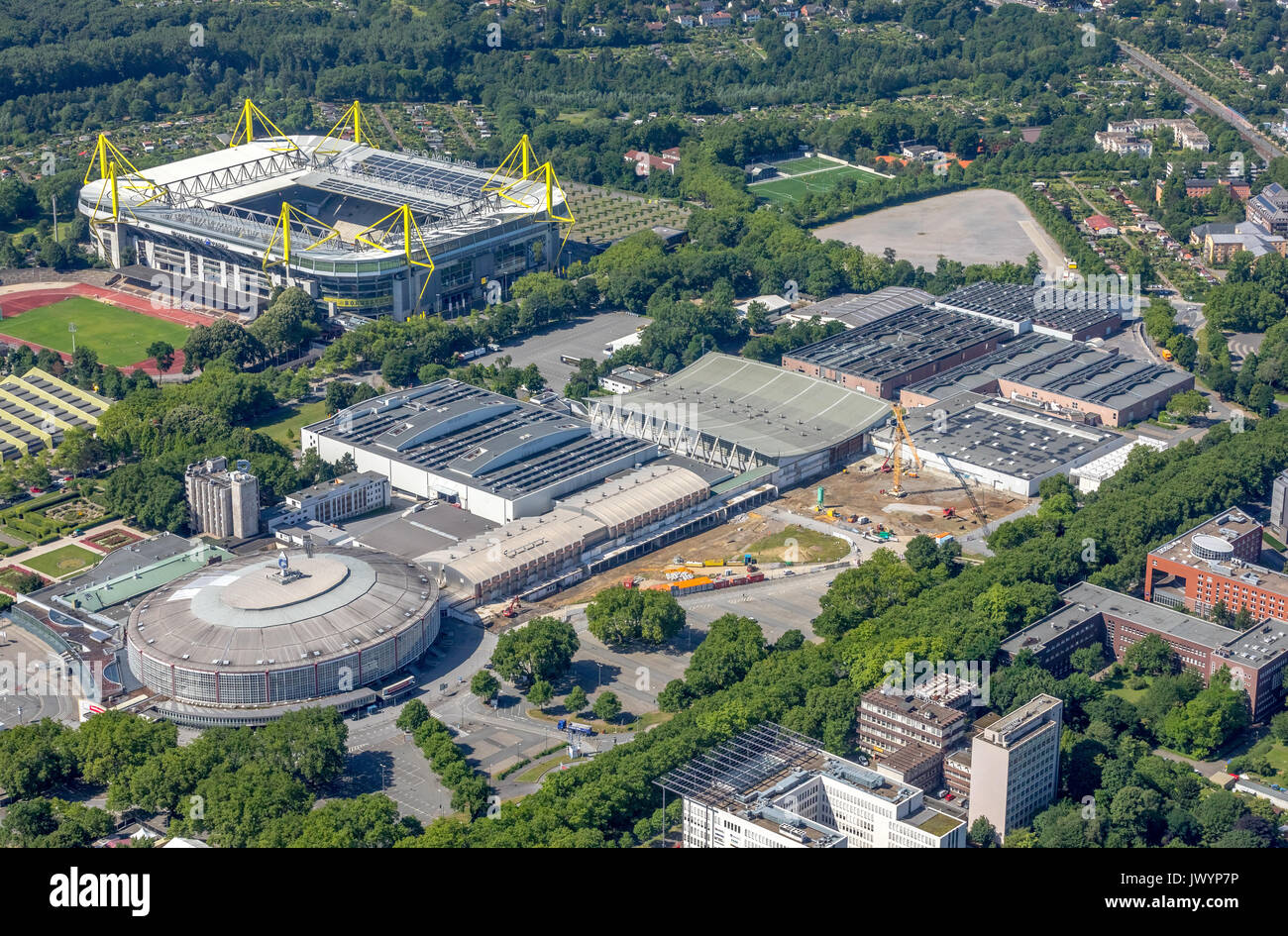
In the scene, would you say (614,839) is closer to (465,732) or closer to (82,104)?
(465,732)

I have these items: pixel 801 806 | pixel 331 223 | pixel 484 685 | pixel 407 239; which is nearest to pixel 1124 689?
pixel 801 806

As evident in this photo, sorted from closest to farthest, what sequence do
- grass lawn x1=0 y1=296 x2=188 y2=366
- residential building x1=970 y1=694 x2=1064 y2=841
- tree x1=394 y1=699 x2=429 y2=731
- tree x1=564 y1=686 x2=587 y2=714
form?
1. residential building x1=970 y1=694 x2=1064 y2=841
2. tree x1=394 y1=699 x2=429 y2=731
3. tree x1=564 y1=686 x2=587 y2=714
4. grass lawn x1=0 y1=296 x2=188 y2=366

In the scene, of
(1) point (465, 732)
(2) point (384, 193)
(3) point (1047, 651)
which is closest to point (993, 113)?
(2) point (384, 193)

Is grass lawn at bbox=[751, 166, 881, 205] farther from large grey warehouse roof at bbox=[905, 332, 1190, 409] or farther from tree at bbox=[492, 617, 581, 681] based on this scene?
tree at bbox=[492, 617, 581, 681]

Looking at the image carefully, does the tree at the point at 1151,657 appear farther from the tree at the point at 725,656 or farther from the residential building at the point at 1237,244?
the residential building at the point at 1237,244

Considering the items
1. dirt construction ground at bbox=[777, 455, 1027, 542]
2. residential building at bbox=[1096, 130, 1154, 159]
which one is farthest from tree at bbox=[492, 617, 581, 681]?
residential building at bbox=[1096, 130, 1154, 159]
